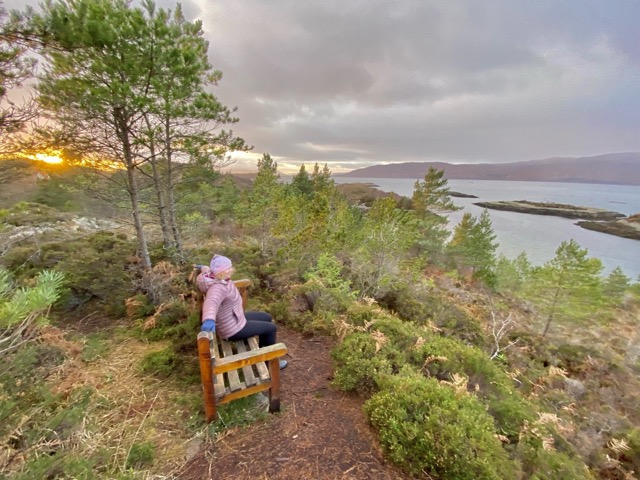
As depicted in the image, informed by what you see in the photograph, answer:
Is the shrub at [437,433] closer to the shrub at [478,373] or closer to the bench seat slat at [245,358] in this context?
the shrub at [478,373]

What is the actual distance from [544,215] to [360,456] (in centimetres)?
8655

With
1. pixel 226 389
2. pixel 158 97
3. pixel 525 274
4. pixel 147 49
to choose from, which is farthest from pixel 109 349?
pixel 525 274

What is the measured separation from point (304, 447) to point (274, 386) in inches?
25.7

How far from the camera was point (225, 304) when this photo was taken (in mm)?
3240

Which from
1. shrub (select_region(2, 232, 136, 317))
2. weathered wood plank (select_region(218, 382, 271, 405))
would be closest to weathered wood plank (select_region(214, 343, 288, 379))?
weathered wood plank (select_region(218, 382, 271, 405))

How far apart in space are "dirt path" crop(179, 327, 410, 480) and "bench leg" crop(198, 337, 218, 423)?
11.2 inches

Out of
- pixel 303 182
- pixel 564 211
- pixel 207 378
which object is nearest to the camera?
pixel 207 378

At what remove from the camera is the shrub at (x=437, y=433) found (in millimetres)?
2324

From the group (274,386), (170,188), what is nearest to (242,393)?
(274,386)

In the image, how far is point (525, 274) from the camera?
66.9ft

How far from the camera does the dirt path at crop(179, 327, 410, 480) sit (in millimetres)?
2428

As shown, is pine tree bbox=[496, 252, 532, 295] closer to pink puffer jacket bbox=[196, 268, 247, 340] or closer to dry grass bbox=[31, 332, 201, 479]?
pink puffer jacket bbox=[196, 268, 247, 340]

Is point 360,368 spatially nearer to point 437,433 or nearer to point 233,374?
point 437,433

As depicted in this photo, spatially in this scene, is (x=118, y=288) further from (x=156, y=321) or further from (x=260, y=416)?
(x=260, y=416)
